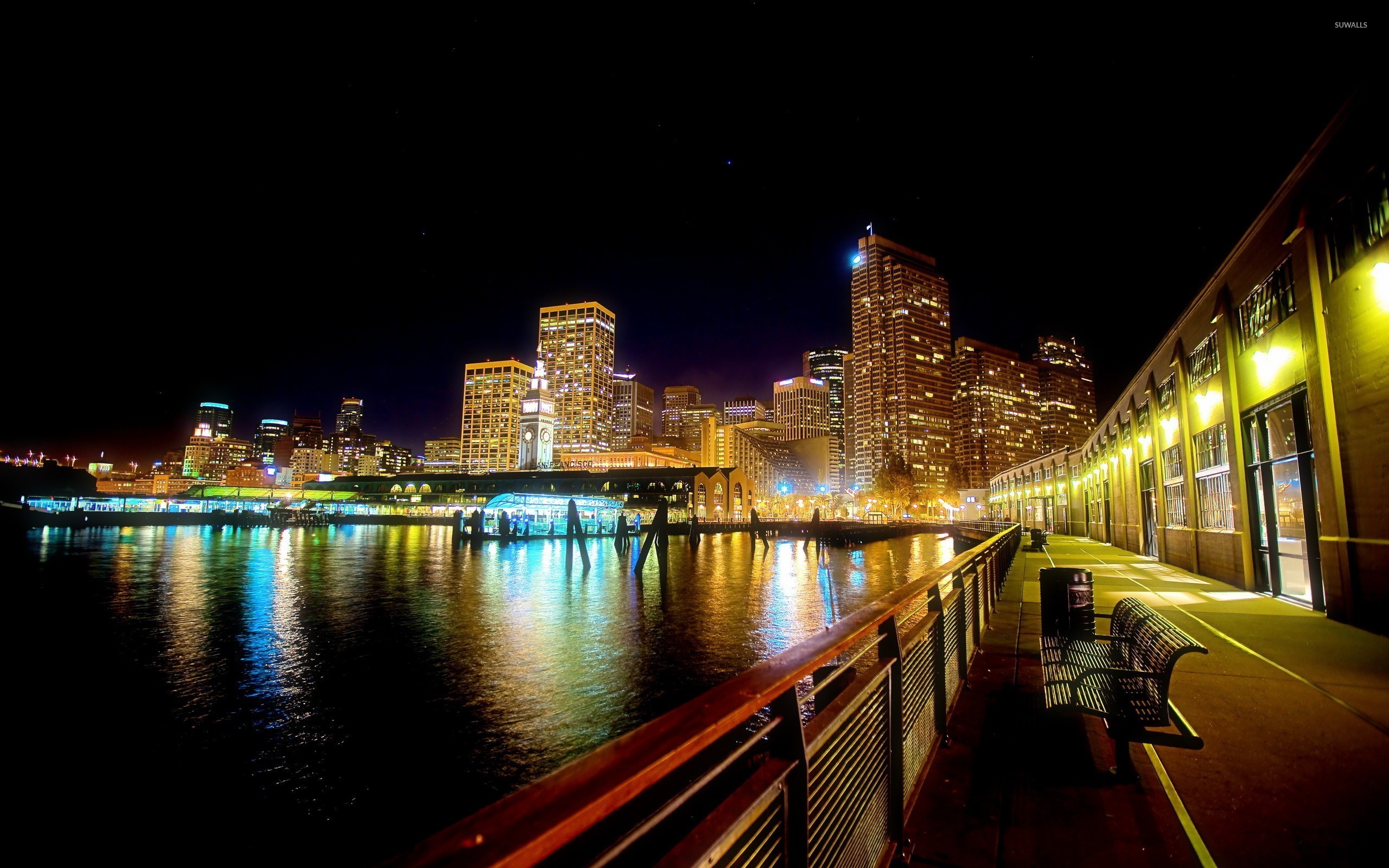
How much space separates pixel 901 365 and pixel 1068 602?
189 meters

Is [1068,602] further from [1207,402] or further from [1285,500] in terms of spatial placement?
[1207,402]

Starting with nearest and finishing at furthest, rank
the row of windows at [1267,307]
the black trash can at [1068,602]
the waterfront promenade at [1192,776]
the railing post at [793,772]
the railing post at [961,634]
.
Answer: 1. the railing post at [793,772]
2. the waterfront promenade at [1192,776]
3. the railing post at [961,634]
4. the black trash can at [1068,602]
5. the row of windows at [1267,307]

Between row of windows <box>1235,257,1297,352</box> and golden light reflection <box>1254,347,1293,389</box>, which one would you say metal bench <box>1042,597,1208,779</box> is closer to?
golden light reflection <box>1254,347,1293,389</box>

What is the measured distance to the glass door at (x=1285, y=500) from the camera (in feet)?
37.6

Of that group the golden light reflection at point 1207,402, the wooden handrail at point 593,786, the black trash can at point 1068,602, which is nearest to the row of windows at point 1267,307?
the golden light reflection at point 1207,402

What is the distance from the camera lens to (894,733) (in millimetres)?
3557

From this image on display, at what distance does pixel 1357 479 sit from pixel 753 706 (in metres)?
12.6

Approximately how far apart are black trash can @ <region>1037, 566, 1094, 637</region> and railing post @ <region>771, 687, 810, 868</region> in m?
5.39

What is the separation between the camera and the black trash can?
262 inches

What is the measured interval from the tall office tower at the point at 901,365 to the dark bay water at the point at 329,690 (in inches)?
6736

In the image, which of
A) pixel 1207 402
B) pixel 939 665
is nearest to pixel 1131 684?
pixel 939 665

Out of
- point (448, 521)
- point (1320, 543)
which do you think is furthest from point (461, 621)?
point (448, 521)

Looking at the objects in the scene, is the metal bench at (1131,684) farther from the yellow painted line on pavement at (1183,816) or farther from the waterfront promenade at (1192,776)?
the waterfront promenade at (1192,776)

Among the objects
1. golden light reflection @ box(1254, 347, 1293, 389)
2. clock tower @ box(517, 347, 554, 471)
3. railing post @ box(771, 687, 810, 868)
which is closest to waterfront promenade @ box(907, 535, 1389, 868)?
railing post @ box(771, 687, 810, 868)
